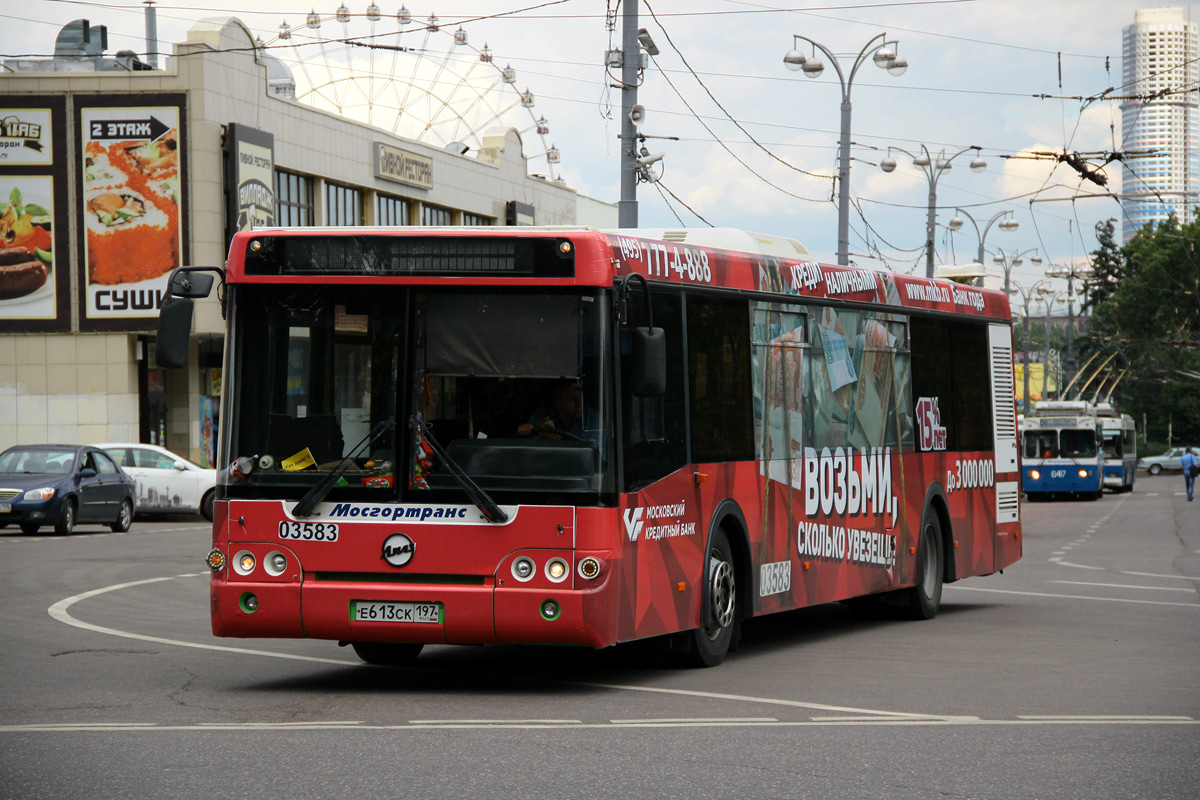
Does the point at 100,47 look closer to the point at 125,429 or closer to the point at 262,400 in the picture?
the point at 125,429

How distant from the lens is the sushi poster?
41781 mm

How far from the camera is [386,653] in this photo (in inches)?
440

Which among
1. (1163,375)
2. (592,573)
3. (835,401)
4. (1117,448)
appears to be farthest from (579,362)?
(1163,375)

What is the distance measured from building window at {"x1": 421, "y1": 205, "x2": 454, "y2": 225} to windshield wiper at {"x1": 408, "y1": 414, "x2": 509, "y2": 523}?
46805mm

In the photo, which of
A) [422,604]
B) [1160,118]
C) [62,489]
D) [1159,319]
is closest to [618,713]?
[422,604]

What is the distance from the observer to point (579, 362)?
9.48 metres

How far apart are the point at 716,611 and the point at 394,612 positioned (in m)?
2.43

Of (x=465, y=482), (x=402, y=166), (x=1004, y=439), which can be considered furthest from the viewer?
(x=402, y=166)

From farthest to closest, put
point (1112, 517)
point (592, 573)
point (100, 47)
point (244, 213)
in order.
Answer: point (100, 47), point (244, 213), point (1112, 517), point (592, 573)

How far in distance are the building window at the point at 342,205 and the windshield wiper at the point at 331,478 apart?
40.3 meters

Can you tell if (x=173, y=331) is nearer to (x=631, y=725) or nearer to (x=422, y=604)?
(x=422, y=604)

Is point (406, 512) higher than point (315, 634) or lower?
higher

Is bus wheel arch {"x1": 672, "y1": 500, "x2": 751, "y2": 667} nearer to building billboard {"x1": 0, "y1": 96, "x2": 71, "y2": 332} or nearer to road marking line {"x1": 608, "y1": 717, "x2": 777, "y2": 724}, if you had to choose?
road marking line {"x1": 608, "y1": 717, "x2": 777, "y2": 724}

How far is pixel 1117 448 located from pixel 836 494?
4909 cm
